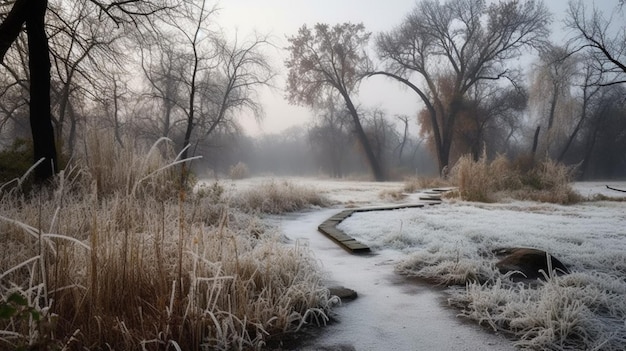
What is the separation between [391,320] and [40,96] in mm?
5683

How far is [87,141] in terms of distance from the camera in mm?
Answer: 4855

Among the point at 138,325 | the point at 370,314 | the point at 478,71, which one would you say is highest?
the point at 478,71

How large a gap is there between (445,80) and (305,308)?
21.3 metres

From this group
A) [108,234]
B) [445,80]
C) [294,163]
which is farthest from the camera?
[294,163]

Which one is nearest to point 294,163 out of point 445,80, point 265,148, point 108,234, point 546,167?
point 265,148

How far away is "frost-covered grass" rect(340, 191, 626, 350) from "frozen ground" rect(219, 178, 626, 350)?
1 centimetres

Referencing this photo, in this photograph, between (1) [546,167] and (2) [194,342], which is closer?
(2) [194,342]

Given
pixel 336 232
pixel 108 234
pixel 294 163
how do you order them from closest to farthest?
pixel 108 234
pixel 336 232
pixel 294 163

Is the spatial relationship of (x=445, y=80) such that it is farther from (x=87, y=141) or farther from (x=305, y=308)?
(x=305, y=308)

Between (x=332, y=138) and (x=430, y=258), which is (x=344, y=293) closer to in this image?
(x=430, y=258)

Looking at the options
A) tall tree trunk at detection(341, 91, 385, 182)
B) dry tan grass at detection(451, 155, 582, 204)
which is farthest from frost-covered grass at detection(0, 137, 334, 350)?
tall tree trunk at detection(341, 91, 385, 182)

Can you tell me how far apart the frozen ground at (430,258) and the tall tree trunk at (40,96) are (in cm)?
356

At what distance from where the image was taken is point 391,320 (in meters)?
1.98

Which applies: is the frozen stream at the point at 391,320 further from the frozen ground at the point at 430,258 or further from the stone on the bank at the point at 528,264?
the stone on the bank at the point at 528,264
